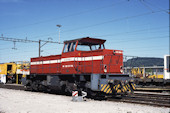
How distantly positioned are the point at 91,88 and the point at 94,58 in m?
1.87

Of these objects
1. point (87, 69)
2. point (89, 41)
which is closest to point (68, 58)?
point (87, 69)

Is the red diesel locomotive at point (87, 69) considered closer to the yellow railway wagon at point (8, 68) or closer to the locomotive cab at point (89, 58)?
the locomotive cab at point (89, 58)

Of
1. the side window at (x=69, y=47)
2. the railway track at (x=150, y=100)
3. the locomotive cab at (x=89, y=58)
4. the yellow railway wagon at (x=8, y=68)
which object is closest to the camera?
the railway track at (x=150, y=100)

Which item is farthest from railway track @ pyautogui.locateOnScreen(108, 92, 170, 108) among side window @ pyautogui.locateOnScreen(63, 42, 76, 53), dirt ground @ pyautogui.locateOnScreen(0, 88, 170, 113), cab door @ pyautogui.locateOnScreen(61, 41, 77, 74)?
side window @ pyautogui.locateOnScreen(63, 42, 76, 53)

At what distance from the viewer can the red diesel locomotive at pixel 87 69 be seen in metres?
11.5

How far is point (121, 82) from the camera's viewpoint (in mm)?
11594

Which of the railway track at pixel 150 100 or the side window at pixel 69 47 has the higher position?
the side window at pixel 69 47

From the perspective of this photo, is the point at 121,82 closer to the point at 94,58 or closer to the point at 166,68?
the point at 94,58

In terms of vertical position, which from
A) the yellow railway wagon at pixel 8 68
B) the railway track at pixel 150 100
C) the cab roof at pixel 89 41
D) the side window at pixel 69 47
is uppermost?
the cab roof at pixel 89 41


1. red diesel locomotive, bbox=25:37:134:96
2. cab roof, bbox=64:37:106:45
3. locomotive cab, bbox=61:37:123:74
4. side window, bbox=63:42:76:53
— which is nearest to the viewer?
red diesel locomotive, bbox=25:37:134:96

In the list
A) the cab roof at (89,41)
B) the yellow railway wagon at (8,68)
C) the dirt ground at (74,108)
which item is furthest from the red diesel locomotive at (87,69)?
the yellow railway wagon at (8,68)

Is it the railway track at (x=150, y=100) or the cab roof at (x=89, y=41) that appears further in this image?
the cab roof at (x=89, y=41)

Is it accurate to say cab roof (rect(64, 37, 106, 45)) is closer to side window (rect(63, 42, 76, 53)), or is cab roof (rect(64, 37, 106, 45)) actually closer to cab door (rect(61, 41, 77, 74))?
side window (rect(63, 42, 76, 53))

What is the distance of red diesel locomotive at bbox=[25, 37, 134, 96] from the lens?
11477 millimetres
